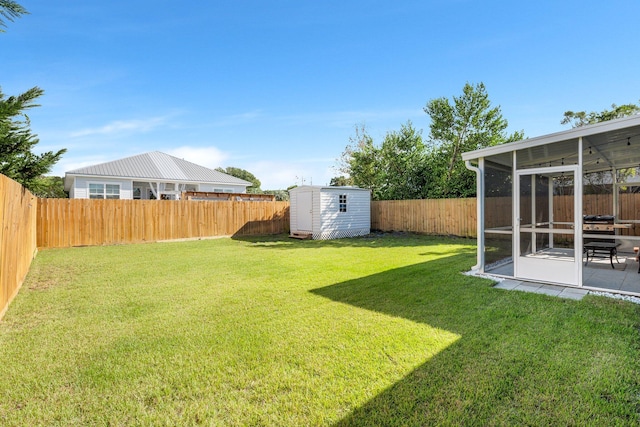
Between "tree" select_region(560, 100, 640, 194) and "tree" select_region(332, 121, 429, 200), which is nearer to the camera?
"tree" select_region(560, 100, 640, 194)

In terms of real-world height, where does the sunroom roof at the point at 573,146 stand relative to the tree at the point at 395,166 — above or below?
below

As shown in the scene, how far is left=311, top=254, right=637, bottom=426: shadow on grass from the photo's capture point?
1897mm

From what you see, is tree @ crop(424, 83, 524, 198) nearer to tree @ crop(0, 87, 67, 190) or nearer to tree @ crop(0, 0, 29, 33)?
tree @ crop(0, 87, 67, 190)

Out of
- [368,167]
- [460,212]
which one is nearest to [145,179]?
[368,167]

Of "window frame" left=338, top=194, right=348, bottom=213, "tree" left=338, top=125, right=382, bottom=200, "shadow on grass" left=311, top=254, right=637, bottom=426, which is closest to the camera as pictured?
"shadow on grass" left=311, top=254, right=637, bottom=426

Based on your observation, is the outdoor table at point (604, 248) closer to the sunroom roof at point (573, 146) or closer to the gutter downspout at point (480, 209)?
the sunroom roof at point (573, 146)

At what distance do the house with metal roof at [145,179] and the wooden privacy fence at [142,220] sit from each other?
567 centimetres

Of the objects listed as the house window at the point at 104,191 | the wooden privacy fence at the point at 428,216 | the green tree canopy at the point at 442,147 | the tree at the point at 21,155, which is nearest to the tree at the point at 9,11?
the tree at the point at 21,155

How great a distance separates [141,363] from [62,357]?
773 millimetres

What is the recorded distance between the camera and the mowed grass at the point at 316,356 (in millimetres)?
1943

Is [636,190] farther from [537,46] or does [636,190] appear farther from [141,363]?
[141,363]

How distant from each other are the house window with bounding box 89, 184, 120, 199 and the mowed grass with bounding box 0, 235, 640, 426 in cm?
1376

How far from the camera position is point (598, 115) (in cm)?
1585

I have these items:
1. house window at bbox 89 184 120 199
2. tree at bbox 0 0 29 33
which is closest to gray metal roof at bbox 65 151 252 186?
house window at bbox 89 184 120 199
